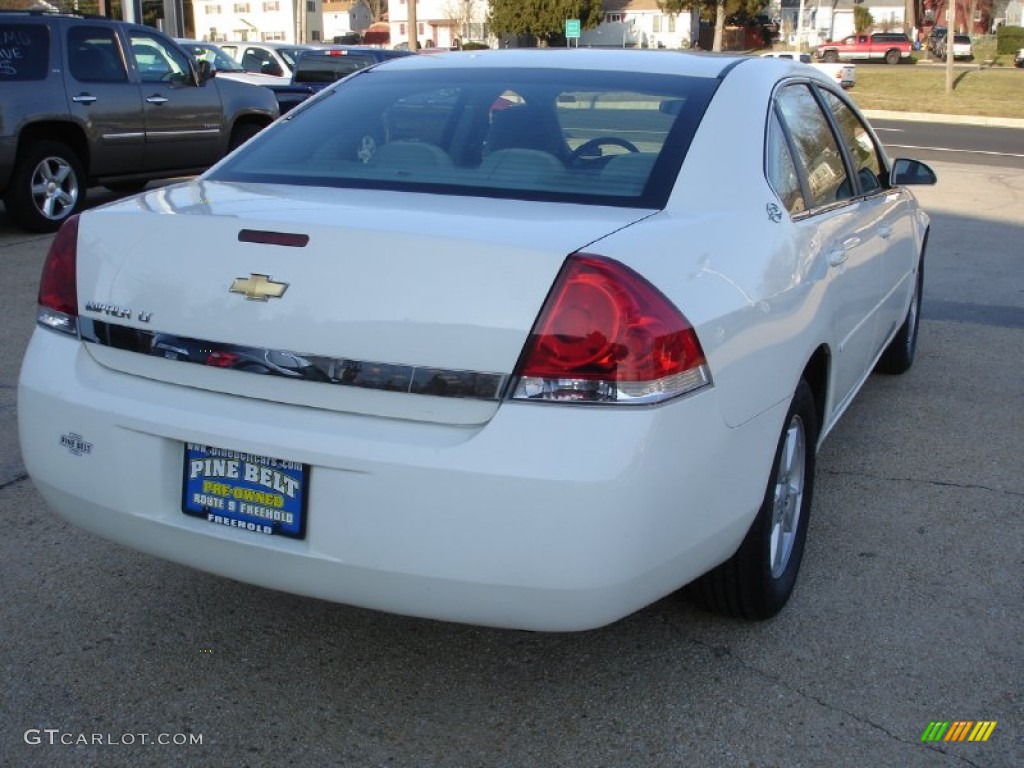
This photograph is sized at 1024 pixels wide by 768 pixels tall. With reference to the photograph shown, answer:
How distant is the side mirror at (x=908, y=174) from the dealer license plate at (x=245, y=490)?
3575 mm

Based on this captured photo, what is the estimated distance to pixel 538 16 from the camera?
65000mm

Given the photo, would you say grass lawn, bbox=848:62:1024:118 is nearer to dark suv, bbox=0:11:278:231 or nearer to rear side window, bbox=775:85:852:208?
dark suv, bbox=0:11:278:231

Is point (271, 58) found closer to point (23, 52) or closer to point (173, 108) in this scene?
point (173, 108)

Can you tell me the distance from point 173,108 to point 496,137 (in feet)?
28.0

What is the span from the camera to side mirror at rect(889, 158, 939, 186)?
17.5 feet

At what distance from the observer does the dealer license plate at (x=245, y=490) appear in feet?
9.00

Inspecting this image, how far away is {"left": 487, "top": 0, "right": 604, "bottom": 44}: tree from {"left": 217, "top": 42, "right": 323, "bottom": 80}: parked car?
4499cm

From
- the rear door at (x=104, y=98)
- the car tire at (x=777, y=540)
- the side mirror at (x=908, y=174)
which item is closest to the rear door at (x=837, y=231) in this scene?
the car tire at (x=777, y=540)

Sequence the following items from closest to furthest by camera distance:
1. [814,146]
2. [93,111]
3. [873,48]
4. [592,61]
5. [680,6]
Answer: [592,61] → [814,146] → [93,111] → [873,48] → [680,6]

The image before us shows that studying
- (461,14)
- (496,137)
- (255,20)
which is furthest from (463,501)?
(255,20)

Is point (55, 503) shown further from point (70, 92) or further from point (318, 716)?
point (70, 92)

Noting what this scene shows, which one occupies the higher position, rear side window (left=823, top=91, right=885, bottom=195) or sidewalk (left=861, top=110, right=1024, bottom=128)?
rear side window (left=823, top=91, right=885, bottom=195)

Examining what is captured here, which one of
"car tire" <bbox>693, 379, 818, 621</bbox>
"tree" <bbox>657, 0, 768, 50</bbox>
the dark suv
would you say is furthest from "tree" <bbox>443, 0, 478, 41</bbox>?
"car tire" <bbox>693, 379, 818, 621</bbox>

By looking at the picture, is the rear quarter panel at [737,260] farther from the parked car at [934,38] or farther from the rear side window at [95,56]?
the parked car at [934,38]
